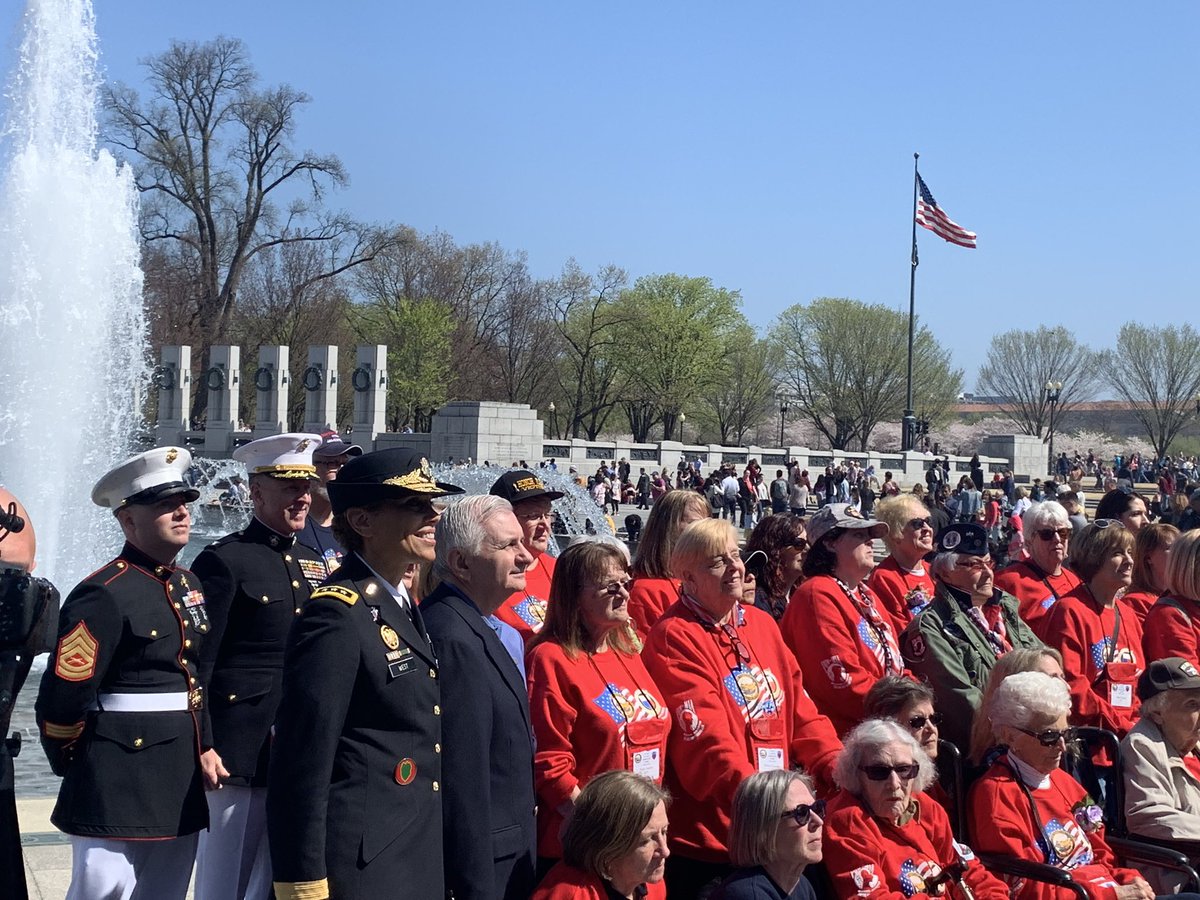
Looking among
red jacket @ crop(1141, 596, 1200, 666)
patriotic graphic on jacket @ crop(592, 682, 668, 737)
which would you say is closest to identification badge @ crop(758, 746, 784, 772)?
patriotic graphic on jacket @ crop(592, 682, 668, 737)

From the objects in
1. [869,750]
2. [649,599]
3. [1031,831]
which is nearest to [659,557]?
[649,599]

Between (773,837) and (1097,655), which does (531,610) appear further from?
(1097,655)

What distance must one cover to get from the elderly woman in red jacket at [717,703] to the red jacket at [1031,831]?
0.65 m

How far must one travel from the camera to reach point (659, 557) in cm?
594

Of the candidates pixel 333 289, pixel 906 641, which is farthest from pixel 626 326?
pixel 906 641

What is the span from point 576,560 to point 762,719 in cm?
108

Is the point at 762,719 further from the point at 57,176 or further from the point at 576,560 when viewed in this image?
the point at 57,176

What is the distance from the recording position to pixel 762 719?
498 cm

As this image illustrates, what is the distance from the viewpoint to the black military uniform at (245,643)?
459 centimetres

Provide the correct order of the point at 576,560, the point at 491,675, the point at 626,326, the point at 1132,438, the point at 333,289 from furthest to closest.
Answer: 1. the point at 1132,438
2. the point at 626,326
3. the point at 333,289
4. the point at 576,560
5. the point at 491,675

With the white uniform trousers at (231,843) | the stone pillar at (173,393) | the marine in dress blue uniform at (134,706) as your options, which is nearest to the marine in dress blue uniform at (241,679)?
the white uniform trousers at (231,843)

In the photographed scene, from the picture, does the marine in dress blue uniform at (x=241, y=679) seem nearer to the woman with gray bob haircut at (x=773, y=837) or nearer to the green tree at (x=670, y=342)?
the woman with gray bob haircut at (x=773, y=837)

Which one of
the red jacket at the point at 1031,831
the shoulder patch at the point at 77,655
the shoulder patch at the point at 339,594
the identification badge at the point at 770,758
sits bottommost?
the red jacket at the point at 1031,831

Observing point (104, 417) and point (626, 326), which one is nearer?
point (104, 417)
